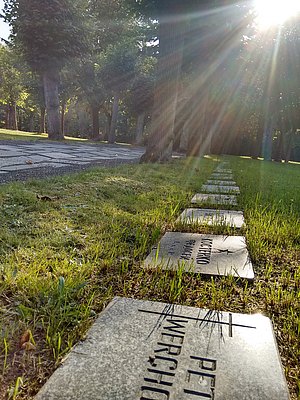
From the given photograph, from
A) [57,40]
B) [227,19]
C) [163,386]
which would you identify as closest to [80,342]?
[163,386]

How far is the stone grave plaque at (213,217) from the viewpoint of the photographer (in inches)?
83.4

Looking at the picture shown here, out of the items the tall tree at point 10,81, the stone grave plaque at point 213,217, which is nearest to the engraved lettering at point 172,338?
the stone grave plaque at point 213,217

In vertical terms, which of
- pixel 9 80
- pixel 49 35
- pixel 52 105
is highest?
pixel 9 80

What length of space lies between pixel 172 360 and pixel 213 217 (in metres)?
1.57

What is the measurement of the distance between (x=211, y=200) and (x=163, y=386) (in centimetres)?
236

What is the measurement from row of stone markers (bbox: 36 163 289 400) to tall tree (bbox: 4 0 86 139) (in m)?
11.8

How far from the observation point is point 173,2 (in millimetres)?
5602

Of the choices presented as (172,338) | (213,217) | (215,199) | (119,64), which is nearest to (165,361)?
(172,338)

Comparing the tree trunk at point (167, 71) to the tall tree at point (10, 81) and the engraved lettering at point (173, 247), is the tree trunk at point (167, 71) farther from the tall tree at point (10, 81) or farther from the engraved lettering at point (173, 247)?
the tall tree at point (10, 81)

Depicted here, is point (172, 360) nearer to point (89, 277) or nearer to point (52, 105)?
point (89, 277)

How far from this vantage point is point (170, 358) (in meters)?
0.82

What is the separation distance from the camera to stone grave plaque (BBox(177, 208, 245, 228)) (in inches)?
83.4

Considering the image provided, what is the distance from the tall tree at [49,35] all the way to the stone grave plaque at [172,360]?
11845 millimetres

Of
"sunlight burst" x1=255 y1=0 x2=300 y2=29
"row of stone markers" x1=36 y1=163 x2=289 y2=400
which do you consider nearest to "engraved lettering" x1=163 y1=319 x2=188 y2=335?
"row of stone markers" x1=36 y1=163 x2=289 y2=400
